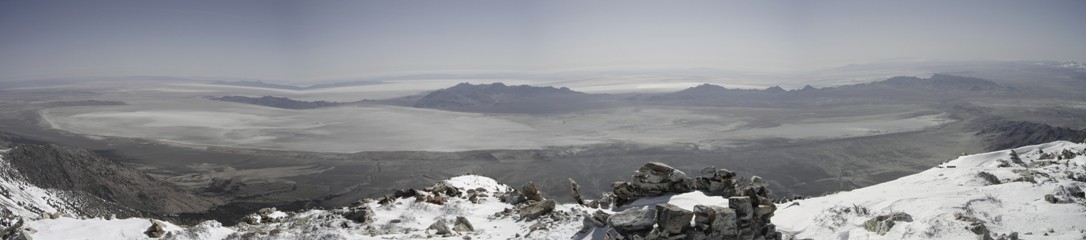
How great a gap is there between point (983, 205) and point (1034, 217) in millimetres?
1426

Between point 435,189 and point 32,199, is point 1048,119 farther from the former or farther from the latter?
point 32,199

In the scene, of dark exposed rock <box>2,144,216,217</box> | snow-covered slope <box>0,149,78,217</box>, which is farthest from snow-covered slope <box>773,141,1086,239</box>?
dark exposed rock <box>2,144,216,217</box>

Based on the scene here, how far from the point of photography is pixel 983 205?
1537cm

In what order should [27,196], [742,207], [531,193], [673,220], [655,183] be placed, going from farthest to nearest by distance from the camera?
[27,196]
[531,193]
[655,183]
[742,207]
[673,220]

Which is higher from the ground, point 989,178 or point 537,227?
point 989,178

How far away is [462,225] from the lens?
17.4 m

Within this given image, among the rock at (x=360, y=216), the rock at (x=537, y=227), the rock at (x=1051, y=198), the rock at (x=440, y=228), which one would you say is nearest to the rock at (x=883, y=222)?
the rock at (x=1051, y=198)

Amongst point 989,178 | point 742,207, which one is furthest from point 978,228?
point 989,178

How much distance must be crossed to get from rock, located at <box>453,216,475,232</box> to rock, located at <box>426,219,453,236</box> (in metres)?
0.31

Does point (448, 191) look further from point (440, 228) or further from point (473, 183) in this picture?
point (440, 228)

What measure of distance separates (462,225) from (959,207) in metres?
14.6

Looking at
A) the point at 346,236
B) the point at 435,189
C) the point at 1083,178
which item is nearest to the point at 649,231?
the point at 346,236

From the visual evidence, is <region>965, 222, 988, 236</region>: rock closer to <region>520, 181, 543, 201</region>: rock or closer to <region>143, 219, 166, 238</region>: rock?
<region>520, 181, 543, 201</region>: rock

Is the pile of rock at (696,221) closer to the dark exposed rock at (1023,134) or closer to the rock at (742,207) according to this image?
the rock at (742,207)
